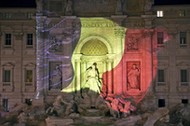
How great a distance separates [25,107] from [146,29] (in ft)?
41.9

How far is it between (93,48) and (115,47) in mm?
2146

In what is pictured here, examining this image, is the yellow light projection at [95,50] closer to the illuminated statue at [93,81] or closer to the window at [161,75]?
the illuminated statue at [93,81]

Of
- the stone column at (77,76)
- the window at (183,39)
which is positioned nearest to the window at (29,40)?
the stone column at (77,76)

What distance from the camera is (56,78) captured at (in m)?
34.9

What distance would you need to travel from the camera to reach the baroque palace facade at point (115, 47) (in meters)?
34.5

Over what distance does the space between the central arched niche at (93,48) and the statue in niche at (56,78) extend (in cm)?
273

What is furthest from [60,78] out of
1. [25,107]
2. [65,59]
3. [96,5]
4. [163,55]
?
[163,55]

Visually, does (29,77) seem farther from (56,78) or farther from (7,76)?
(56,78)

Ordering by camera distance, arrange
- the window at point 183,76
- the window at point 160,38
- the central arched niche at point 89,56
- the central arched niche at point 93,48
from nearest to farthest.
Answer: the central arched niche at point 89,56, the window at point 183,76, the central arched niche at point 93,48, the window at point 160,38

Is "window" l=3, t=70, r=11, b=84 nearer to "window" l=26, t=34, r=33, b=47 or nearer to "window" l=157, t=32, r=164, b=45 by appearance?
"window" l=26, t=34, r=33, b=47

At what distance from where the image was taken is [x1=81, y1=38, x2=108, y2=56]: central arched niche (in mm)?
35125

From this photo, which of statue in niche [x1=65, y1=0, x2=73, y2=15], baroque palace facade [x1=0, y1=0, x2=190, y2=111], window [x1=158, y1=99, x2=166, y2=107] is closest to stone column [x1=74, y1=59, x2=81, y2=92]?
baroque palace facade [x1=0, y1=0, x2=190, y2=111]

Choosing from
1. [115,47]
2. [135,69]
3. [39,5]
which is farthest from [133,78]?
[39,5]

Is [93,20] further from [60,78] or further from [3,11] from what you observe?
[3,11]
